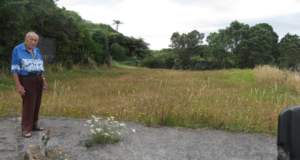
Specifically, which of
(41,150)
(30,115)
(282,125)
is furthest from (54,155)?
(282,125)

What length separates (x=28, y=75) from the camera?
11.9ft

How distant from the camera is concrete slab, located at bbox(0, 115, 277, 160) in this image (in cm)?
309

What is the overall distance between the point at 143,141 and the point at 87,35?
20.1m

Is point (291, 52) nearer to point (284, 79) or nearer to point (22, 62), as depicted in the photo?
point (284, 79)

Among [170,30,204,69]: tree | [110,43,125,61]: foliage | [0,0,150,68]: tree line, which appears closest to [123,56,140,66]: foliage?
[110,43,125,61]: foliage

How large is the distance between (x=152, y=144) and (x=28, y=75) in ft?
7.41

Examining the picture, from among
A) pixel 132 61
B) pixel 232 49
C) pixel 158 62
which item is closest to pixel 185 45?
pixel 158 62

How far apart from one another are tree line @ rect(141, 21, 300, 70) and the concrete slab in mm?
26449

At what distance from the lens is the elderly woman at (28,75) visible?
11.5 ft

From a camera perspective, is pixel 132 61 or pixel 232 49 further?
pixel 132 61

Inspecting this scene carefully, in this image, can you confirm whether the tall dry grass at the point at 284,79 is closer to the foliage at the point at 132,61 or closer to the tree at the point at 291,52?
the tree at the point at 291,52

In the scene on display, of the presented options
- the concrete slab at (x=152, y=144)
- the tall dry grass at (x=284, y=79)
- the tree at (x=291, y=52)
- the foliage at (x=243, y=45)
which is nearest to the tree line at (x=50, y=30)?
the concrete slab at (x=152, y=144)

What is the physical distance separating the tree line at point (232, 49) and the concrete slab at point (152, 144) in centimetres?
2645

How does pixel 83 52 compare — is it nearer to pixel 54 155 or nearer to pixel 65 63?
pixel 65 63
